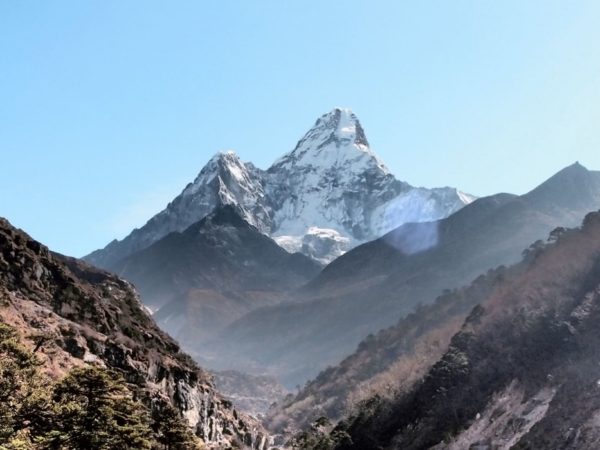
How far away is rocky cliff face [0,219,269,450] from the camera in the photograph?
55500 millimetres

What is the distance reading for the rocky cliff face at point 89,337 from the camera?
55500mm

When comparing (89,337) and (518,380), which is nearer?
(89,337)

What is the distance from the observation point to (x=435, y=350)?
138 meters

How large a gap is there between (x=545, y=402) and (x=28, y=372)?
211ft

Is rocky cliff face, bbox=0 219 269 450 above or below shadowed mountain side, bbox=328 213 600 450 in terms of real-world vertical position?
above

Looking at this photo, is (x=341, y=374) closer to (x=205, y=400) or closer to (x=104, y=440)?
(x=205, y=400)

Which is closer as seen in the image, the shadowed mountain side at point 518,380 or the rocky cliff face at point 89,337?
the rocky cliff face at point 89,337

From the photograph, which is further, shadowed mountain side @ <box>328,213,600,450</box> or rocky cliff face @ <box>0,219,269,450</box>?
shadowed mountain side @ <box>328,213,600,450</box>

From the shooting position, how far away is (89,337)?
61344mm

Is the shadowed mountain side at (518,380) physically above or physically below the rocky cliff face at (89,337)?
below

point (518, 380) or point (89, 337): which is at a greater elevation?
point (89, 337)

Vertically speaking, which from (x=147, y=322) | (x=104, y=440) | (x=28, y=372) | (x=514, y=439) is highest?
(x=147, y=322)

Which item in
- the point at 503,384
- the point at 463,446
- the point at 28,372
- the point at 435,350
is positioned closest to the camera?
the point at 28,372

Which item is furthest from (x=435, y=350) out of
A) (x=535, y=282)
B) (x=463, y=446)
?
(x=463, y=446)
